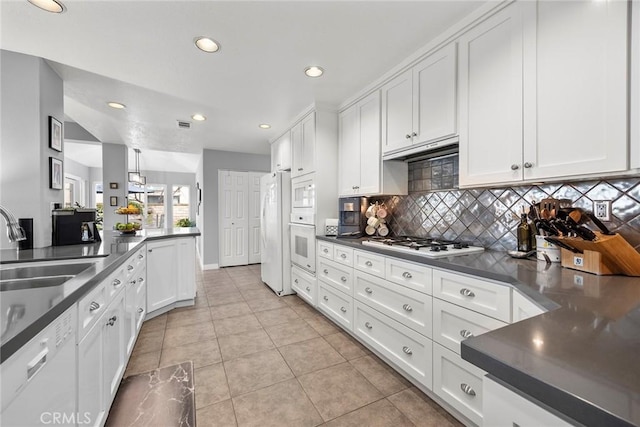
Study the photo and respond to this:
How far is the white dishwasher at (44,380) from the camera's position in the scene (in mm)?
665

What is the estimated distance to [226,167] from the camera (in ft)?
18.1

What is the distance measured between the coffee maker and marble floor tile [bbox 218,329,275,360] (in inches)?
49.7

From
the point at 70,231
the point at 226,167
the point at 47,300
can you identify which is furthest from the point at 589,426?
the point at 226,167

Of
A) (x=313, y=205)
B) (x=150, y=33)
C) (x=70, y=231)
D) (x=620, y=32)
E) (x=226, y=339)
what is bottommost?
(x=226, y=339)

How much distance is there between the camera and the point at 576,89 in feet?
4.05

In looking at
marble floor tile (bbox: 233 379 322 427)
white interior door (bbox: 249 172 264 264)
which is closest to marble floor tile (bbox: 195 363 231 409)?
marble floor tile (bbox: 233 379 322 427)

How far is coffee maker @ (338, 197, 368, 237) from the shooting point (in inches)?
114

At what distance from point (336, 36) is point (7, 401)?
2.27 metres

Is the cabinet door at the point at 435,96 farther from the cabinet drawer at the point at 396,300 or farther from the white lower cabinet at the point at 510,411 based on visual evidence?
the white lower cabinet at the point at 510,411

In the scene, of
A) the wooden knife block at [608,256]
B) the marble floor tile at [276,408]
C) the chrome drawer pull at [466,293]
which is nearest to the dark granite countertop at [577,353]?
the wooden knife block at [608,256]

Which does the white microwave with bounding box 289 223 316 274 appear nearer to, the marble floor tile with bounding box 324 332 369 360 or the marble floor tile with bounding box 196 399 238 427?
the marble floor tile with bounding box 324 332 369 360

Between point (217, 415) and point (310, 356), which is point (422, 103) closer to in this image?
point (310, 356)

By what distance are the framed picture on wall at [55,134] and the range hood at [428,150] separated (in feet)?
9.41

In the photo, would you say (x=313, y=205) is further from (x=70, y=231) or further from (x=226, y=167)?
(x=226, y=167)
